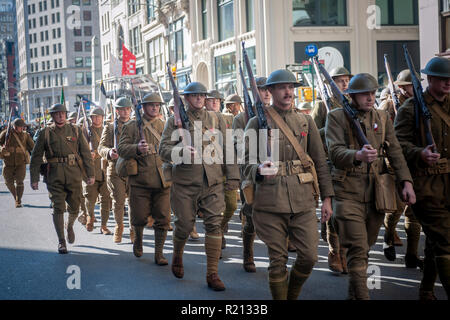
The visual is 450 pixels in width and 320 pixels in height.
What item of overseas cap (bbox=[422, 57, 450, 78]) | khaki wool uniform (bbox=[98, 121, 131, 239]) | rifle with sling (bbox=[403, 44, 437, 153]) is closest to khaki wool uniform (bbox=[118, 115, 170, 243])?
khaki wool uniform (bbox=[98, 121, 131, 239])

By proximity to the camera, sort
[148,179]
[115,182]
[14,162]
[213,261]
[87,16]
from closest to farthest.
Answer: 1. [213,261]
2. [148,179]
3. [115,182]
4. [14,162]
5. [87,16]

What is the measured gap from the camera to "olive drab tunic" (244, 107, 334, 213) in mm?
5383

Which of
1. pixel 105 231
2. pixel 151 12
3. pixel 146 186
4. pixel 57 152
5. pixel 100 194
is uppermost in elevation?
pixel 151 12

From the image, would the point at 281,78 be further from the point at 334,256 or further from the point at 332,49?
the point at 332,49

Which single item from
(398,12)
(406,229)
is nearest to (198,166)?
(406,229)

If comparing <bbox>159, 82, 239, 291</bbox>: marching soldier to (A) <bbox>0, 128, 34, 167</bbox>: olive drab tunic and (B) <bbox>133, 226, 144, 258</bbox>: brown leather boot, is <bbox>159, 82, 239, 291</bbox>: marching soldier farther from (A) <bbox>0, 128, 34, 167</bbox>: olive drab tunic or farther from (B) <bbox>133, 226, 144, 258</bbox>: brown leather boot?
(A) <bbox>0, 128, 34, 167</bbox>: olive drab tunic

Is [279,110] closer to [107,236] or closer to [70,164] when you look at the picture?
[70,164]

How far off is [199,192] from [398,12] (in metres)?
25.0

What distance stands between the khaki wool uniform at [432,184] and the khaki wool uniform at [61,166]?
5.37 m

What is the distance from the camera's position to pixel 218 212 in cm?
689

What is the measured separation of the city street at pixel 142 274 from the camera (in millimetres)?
6426

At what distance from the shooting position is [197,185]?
22.9 feet

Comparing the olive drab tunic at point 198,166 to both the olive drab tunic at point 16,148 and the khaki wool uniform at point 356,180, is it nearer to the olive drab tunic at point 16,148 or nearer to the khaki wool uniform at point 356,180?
the khaki wool uniform at point 356,180

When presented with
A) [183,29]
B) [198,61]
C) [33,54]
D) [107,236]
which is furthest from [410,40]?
[33,54]
